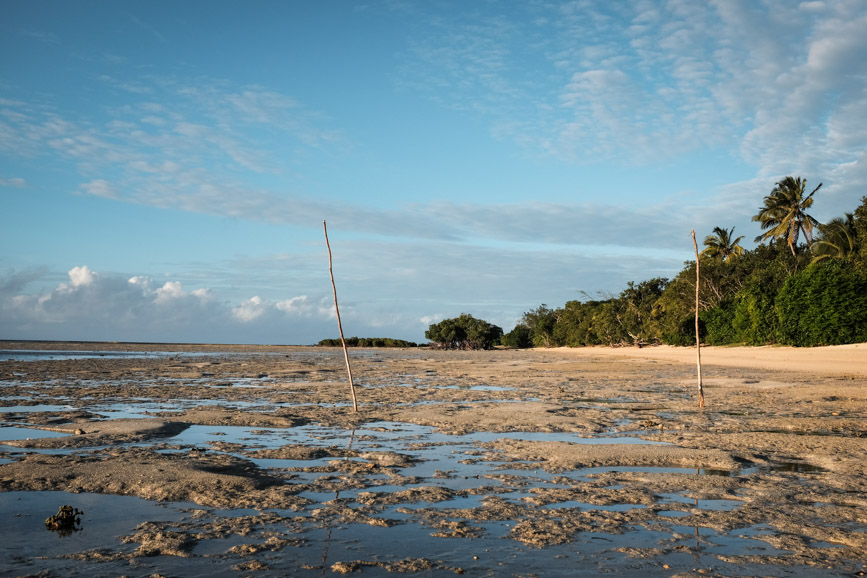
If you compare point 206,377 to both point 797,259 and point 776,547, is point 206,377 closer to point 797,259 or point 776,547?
point 776,547

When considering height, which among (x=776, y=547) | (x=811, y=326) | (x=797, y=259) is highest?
(x=797, y=259)

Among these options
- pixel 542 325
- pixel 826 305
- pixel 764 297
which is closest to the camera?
pixel 826 305

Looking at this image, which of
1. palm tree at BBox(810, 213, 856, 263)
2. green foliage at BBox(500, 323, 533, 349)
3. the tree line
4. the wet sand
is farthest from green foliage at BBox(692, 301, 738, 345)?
green foliage at BBox(500, 323, 533, 349)

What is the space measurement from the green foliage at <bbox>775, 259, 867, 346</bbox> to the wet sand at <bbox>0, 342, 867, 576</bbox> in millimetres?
24811

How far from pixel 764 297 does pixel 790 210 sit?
20.2m

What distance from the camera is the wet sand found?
185 inches

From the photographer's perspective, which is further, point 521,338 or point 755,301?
point 521,338

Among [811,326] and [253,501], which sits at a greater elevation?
[811,326]

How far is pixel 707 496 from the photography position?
21.4ft

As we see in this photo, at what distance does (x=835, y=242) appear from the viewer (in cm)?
4472

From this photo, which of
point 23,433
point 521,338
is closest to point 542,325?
point 521,338

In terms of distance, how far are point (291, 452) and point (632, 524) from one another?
489cm

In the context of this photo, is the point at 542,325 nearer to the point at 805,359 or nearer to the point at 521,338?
the point at 521,338

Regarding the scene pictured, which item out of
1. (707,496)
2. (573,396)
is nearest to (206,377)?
(573,396)
